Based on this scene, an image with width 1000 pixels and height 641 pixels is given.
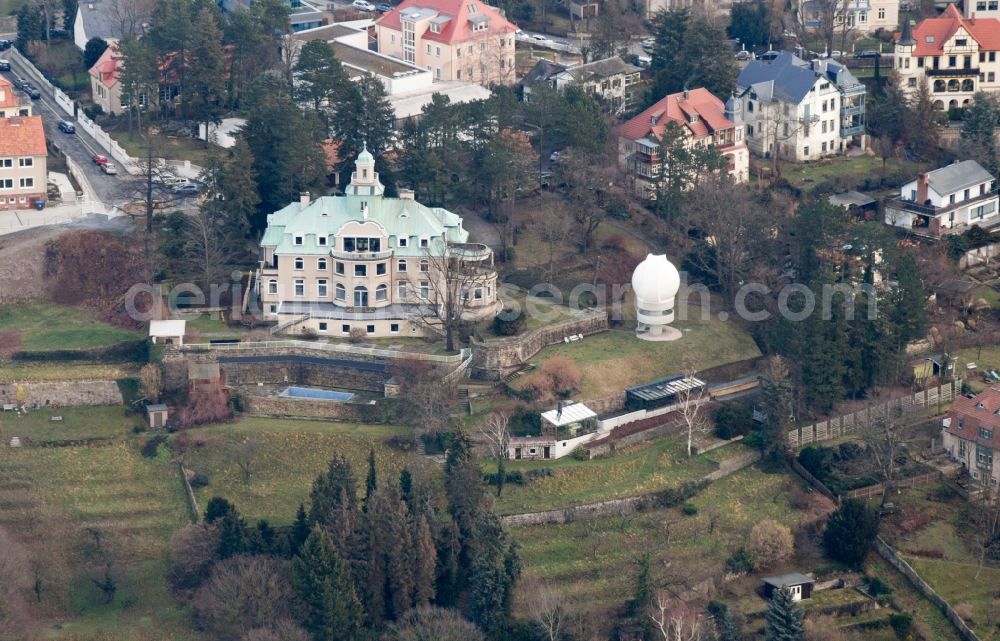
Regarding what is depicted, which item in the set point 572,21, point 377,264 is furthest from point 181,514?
point 572,21

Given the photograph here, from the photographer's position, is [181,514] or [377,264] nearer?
[181,514]

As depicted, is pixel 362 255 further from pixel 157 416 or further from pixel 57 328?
pixel 57 328

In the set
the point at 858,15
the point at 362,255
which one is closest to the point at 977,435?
the point at 362,255

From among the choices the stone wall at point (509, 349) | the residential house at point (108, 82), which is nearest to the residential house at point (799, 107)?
the stone wall at point (509, 349)

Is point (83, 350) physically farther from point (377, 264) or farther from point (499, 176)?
point (499, 176)

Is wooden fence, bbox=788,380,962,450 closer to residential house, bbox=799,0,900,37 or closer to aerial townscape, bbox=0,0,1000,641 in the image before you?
aerial townscape, bbox=0,0,1000,641

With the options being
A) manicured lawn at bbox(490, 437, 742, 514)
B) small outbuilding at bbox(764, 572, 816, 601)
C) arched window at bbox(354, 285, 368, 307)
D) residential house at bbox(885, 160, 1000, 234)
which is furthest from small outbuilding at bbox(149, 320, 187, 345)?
residential house at bbox(885, 160, 1000, 234)
